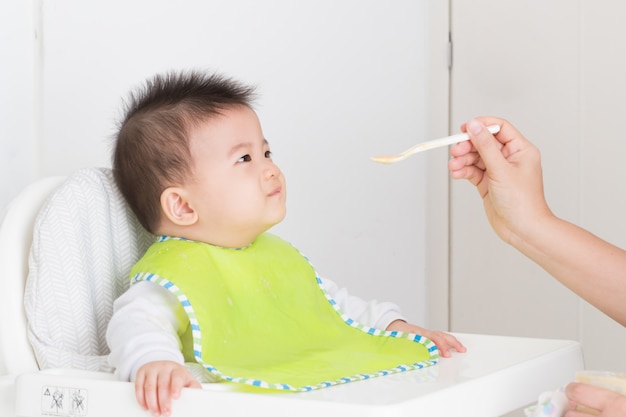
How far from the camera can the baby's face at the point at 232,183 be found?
40.1 inches

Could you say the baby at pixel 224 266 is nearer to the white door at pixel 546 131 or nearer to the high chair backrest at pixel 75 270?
the high chair backrest at pixel 75 270

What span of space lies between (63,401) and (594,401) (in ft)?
1.46

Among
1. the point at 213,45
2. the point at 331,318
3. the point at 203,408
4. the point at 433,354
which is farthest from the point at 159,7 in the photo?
the point at 203,408

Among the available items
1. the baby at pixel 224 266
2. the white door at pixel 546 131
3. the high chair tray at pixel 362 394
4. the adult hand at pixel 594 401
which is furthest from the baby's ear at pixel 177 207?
the white door at pixel 546 131

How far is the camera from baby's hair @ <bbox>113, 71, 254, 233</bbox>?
1.02 m

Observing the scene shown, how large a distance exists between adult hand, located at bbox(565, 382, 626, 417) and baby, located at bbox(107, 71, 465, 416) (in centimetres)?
17

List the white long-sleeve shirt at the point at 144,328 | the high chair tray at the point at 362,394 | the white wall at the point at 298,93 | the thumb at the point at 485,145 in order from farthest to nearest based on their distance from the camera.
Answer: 1. the white wall at the point at 298,93
2. the thumb at the point at 485,145
3. the white long-sleeve shirt at the point at 144,328
4. the high chair tray at the point at 362,394

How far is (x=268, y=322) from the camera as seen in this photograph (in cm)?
100

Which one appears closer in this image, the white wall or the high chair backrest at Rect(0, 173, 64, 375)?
the high chair backrest at Rect(0, 173, 64, 375)

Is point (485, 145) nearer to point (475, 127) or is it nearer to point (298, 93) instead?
point (475, 127)

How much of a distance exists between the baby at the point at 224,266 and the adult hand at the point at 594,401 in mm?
172

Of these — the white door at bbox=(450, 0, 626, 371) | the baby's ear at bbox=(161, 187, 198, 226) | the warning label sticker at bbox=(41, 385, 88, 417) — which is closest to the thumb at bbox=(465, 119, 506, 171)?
the baby's ear at bbox=(161, 187, 198, 226)

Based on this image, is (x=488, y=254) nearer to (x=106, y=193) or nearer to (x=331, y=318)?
(x=331, y=318)

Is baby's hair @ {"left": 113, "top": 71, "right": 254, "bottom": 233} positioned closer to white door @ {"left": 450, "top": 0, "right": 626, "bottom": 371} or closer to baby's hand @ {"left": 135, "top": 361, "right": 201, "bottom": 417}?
baby's hand @ {"left": 135, "top": 361, "right": 201, "bottom": 417}
